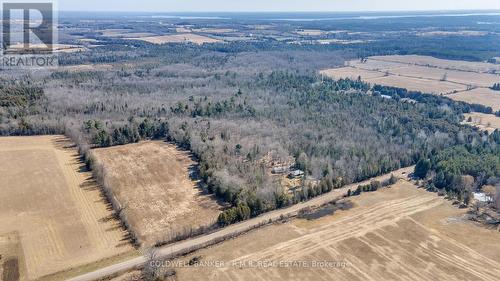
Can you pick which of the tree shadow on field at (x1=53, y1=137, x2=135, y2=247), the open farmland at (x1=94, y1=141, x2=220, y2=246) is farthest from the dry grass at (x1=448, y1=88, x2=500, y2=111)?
the tree shadow on field at (x1=53, y1=137, x2=135, y2=247)

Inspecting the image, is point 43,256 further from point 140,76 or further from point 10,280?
point 140,76

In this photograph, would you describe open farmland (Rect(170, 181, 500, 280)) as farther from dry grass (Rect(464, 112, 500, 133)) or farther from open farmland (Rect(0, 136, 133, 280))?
dry grass (Rect(464, 112, 500, 133))

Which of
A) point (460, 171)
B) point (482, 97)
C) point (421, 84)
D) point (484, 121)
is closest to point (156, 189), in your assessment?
point (460, 171)

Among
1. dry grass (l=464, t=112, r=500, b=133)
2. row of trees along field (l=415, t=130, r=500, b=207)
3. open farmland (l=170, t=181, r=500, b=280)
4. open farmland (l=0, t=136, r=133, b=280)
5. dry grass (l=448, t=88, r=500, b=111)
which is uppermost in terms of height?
dry grass (l=448, t=88, r=500, b=111)

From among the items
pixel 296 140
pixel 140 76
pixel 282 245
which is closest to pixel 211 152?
pixel 296 140

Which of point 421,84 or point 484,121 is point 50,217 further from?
point 421,84

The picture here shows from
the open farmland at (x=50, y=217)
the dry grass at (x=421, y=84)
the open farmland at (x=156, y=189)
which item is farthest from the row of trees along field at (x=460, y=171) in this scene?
the dry grass at (x=421, y=84)
